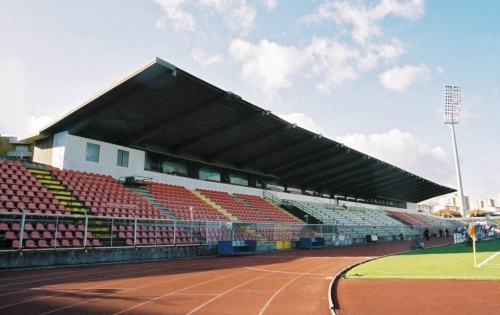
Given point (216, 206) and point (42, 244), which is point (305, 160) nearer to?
point (216, 206)

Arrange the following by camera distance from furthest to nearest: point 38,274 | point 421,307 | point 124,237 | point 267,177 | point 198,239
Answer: point 267,177, point 198,239, point 124,237, point 38,274, point 421,307

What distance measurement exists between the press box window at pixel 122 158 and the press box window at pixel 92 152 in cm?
151

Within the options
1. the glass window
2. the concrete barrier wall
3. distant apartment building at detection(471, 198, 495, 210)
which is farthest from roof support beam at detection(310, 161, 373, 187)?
distant apartment building at detection(471, 198, 495, 210)

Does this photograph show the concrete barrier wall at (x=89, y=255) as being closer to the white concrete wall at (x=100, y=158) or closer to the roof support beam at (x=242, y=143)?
the white concrete wall at (x=100, y=158)

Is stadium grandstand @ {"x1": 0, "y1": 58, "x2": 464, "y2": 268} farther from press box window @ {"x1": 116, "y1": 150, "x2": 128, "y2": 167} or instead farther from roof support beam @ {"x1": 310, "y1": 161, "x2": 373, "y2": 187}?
roof support beam @ {"x1": 310, "y1": 161, "x2": 373, "y2": 187}

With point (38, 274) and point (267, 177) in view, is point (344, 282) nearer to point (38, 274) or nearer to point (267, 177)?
point (38, 274)

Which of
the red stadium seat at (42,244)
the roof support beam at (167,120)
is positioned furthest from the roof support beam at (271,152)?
the red stadium seat at (42,244)

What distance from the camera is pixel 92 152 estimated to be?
23.0 m

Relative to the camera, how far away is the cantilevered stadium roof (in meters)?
19.4

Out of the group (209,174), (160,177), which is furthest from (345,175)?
(160,177)

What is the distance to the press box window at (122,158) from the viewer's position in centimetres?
2448

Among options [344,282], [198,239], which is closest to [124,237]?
[198,239]

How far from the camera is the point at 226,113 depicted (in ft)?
77.6

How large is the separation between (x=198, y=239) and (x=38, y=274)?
962 centimetres
